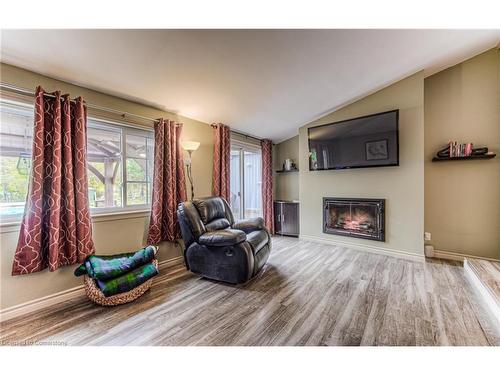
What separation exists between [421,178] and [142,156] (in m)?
3.92

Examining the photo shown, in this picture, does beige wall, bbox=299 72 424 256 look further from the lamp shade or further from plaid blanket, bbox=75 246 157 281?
plaid blanket, bbox=75 246 157 281

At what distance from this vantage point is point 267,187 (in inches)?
187

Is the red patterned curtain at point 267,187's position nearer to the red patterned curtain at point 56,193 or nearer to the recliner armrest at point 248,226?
the recliner armrest at point 248,226

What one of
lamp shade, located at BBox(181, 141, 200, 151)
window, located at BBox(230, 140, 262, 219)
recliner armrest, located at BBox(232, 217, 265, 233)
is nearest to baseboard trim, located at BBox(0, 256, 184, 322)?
recliner armrest, located at BBox(232, 217, 265, 233)

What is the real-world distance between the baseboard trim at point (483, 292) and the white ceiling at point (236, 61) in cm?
261

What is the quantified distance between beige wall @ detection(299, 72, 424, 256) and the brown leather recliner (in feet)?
6.38

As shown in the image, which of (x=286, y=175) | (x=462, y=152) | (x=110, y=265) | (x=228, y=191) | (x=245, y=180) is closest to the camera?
(x=110, y=265)

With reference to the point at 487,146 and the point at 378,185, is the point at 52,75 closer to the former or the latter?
the point at 378,185

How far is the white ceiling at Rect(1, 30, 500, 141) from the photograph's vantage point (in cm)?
168

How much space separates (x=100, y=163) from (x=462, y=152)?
478cm

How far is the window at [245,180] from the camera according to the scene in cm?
433

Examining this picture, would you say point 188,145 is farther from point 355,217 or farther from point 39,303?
point 355,217

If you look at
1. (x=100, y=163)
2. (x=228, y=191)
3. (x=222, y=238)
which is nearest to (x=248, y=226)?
(x=222, y=238)
